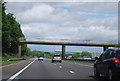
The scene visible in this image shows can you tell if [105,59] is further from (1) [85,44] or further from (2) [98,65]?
(1) [85,44]

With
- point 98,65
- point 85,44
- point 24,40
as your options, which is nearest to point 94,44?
point 85,44

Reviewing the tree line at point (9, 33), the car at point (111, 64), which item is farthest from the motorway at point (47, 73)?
the tree line at point (9, 33)

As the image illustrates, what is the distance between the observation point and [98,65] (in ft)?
52.2

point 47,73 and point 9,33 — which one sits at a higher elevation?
point 9,33

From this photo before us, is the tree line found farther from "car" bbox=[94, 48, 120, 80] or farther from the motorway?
"car" bbox=[94, 48, 120, 80]

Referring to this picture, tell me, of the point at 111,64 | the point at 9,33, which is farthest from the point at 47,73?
the point at 9,33

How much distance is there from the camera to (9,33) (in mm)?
72938

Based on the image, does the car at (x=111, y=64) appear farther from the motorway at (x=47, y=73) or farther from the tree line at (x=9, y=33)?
the tree line at (x=9, y=33)

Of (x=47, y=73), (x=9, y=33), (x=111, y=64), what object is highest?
(x=9, y=33)

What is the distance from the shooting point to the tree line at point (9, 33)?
71.8 m

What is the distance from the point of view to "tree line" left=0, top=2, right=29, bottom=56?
236ft

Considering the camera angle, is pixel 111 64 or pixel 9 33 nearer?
pixel 111 64

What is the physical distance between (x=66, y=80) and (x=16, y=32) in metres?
79.5

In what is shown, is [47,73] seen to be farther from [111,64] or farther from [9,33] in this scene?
[9,33]
